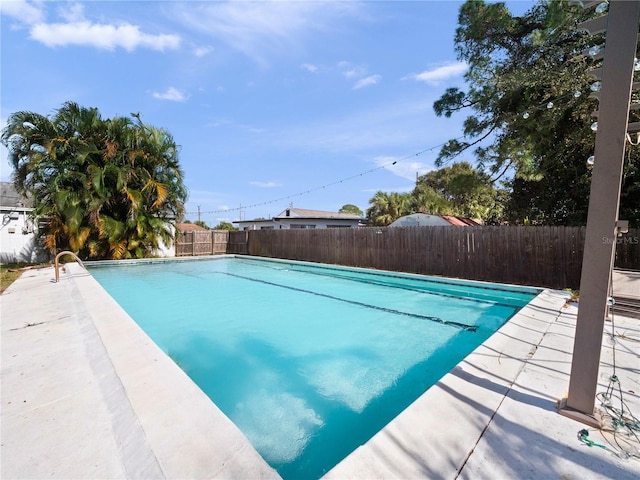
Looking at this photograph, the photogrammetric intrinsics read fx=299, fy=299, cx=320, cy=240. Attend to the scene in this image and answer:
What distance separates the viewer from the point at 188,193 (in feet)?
49.6

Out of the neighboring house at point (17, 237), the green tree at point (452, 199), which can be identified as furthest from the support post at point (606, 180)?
the neighboring house at point (17, 237)

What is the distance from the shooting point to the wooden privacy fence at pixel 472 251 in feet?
23.9

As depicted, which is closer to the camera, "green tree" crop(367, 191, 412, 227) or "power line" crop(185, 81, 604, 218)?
"power line" crop(185, 81, 604, 218)

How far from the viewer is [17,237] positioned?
13.5 m

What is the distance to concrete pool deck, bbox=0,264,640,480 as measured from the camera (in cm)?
159

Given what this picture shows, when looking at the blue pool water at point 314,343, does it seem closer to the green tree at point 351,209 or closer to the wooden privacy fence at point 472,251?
the wooden privacy fence at point 472,251

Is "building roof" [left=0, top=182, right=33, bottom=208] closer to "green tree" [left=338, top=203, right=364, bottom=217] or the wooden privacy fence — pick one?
the wooden privacy fence

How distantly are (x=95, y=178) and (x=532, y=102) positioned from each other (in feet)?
49.8

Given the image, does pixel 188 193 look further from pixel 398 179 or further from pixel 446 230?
pixel 398 179

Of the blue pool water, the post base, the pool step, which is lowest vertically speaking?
the blue pool water

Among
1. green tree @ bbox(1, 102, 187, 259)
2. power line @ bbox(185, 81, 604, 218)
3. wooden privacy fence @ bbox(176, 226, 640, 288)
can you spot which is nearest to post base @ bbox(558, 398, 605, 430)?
power line @ bbox(185, 81, 604, 218)

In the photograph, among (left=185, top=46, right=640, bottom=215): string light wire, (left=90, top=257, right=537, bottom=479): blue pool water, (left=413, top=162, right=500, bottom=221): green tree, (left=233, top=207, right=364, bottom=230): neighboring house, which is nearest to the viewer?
(left=90, top=257, right=537, bottom=479): blue pool water

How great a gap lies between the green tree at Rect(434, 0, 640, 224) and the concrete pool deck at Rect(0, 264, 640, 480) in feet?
20.1

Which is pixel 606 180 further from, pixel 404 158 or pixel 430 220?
pixel 430 220
